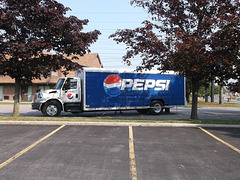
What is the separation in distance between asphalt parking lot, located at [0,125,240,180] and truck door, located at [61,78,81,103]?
530 centimetres

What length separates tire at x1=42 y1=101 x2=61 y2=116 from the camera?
12.6 meters

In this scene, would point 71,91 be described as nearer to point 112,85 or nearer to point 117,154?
point 112,85

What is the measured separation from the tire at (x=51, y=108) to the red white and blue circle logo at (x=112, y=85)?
3171mm

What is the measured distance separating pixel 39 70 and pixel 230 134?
8808 millimetres

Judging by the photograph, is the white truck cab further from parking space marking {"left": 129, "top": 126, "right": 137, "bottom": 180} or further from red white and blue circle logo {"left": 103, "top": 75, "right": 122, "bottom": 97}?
parking space marking {"left": 129, "top": 126, "right": 137, "bottom": 180}

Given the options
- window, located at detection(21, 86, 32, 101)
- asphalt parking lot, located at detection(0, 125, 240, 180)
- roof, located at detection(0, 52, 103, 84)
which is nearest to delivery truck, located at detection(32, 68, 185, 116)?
asphalt parking lot, located at detection(0, 125, 240, 180)

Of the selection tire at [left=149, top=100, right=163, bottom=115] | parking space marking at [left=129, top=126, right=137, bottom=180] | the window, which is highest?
the window

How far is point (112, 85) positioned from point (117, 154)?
823 cm

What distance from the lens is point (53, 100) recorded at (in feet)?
42.0

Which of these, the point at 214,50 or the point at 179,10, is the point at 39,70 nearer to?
the point at 179,10

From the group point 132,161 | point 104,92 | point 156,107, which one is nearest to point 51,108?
point 104,92

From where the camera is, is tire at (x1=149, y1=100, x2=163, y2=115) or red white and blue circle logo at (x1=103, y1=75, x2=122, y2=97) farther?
tire at (x1=149, y1=100, x2=163, y2=115)

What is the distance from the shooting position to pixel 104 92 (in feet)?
42.4

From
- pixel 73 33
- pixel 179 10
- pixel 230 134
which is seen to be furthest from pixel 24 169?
pixel 179 10
